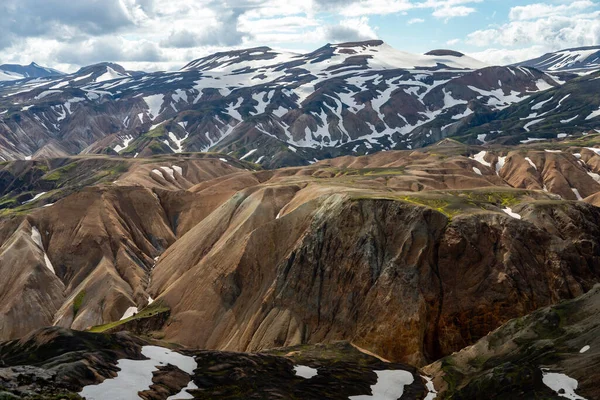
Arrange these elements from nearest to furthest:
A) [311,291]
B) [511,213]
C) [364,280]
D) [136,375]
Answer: [136,375]
[364,280]
[311,291]
[511,213]

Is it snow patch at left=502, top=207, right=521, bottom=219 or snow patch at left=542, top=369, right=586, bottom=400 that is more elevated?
snow patch at left=502, top=207, right=521, bottom=219

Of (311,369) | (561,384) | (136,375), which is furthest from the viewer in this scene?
(311,369)

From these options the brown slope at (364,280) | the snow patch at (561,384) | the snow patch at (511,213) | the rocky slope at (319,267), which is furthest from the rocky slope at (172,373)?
the snow patch at (511,213)

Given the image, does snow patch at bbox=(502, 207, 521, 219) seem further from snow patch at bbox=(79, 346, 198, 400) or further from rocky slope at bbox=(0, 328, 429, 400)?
snow patch at bbox=(79, 346, 198, 400)

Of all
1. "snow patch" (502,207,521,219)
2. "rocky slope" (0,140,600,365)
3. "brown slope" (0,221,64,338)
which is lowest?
"brown slope" (0,221,64,338)

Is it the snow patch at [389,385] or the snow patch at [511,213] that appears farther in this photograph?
the snow patch at [511,213]

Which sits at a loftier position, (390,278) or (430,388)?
(390,278)

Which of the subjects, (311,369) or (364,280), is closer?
(311,369)

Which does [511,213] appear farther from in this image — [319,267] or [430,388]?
[430,388]

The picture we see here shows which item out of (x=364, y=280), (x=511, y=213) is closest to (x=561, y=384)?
(x=364, y=280)

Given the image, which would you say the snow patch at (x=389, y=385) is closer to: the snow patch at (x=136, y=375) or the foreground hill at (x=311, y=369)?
the foreground hill at (x=311, y=369)

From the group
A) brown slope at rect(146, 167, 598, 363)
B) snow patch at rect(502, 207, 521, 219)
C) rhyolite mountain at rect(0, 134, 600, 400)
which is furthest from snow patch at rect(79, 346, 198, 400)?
snow patch at rect(502, 207, 521, 219)
